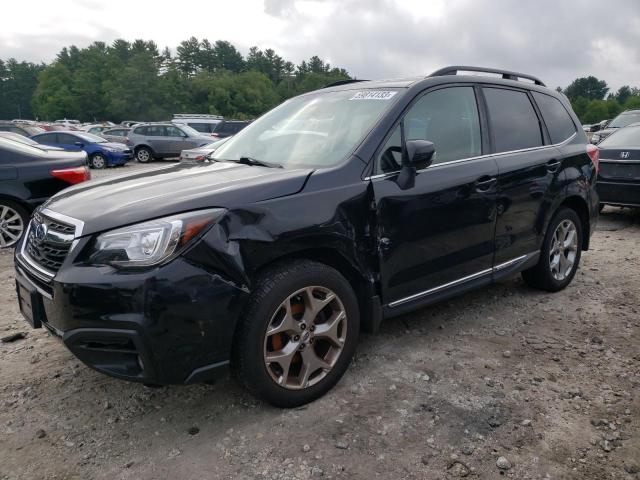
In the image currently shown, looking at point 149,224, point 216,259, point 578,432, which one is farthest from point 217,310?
point 578,432

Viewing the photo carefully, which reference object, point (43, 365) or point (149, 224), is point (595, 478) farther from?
point (43, 365)

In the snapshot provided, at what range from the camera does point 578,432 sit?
102 inches

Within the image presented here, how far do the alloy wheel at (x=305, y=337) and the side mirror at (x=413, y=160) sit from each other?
2.72ft

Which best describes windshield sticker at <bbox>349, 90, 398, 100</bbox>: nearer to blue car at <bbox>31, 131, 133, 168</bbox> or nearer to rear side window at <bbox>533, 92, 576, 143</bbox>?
rear side window at <bbox>533, 92, 576, 143</bbox>

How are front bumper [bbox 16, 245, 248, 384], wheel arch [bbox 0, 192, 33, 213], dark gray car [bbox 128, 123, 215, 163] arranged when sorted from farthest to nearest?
dark gray car [bbox 128, 123, 215, 163] < wheel arch [bbox 0, 192, 33, 213] < front bumper [bbox 16, 245, 248, 384]

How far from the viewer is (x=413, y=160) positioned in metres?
2.94

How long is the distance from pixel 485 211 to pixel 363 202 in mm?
1152

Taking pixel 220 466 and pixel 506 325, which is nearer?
pixel 220 466

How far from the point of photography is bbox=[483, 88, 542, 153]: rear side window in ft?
12.5

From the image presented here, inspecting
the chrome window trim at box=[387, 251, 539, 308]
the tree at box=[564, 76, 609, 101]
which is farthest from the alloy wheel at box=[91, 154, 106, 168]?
the tree at box=[564, 76, 609, 101]

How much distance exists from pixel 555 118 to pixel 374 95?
80.1 inches

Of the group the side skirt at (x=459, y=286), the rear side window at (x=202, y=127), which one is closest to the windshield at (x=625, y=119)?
the side skirt at (x=459, y=286)

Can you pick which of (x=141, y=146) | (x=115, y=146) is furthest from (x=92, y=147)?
(x=141, y=146)

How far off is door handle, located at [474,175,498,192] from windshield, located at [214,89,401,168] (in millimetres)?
845
